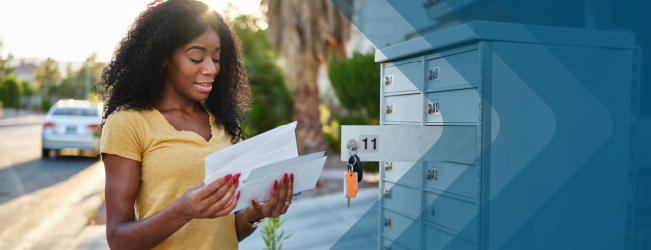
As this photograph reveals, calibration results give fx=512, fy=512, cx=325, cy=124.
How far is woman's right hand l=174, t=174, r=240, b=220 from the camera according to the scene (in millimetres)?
1171

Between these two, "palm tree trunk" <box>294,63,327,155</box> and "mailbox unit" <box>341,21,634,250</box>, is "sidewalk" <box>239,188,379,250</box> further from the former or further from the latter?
"palm tree trunk" <box>294,63,327,155</box>

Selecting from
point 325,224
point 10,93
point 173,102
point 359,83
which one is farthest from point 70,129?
point 10,93

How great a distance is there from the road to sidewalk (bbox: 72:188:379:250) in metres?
0.28

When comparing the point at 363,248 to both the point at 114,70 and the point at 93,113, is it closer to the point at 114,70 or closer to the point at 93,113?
the point at 114,70

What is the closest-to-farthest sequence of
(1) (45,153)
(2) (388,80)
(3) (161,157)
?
(3) (161,157), (2) (388,80), (1) (45,153)

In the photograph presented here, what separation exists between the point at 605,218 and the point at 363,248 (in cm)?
296

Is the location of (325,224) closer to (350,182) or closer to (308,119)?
(350,182)

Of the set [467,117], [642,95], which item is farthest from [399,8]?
[642,95]

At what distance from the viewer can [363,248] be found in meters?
4.64

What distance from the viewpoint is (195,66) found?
1.52 meters

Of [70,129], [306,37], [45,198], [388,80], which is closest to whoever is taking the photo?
[388,80]

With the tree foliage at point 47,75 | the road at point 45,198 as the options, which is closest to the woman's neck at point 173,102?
the road at point 45,198

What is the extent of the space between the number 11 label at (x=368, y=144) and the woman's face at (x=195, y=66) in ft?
1.82

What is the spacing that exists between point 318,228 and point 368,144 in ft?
12.3
